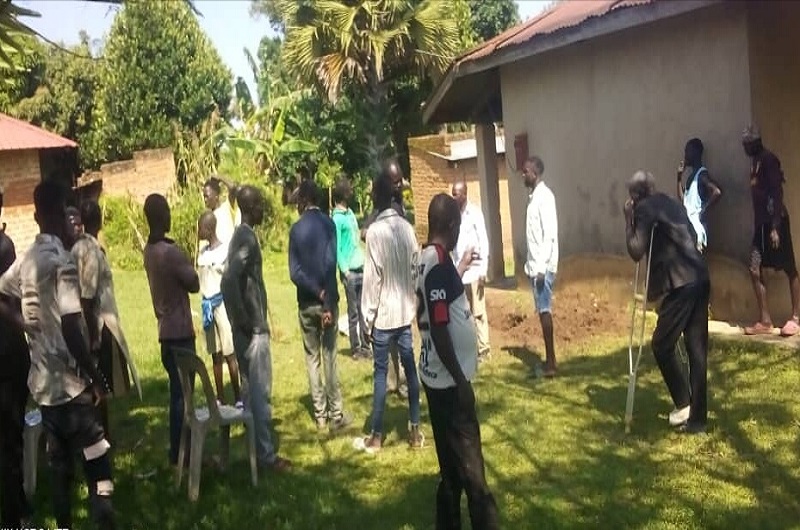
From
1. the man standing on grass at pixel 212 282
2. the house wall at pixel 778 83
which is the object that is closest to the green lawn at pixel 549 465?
the man standing on grass at pixel 212 282

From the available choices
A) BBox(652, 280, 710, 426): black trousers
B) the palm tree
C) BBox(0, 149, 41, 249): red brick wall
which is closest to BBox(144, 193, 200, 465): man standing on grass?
BBox(652, 280, 710, 426): black trousers

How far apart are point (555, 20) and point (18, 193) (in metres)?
12.7

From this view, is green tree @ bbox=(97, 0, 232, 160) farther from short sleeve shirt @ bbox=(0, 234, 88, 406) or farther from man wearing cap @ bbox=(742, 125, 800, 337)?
short sleeve shirt @ bbox=(0, 234, 88, 406)

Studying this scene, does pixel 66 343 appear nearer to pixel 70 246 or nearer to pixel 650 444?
pixel 70 246

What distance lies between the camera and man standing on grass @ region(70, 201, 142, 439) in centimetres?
684

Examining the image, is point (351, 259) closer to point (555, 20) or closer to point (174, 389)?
point (174, 389)

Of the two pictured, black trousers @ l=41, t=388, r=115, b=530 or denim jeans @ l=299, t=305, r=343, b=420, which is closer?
black trousers @ l=41, t=388, r=115, b=530

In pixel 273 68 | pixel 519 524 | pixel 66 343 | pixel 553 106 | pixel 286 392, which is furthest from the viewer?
pixel 273 68

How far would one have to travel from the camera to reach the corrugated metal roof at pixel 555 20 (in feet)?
35.8

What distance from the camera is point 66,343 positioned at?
549cm

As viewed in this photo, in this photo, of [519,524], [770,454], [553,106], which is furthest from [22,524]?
[553,106]

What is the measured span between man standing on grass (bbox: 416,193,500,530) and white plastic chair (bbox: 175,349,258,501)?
206 cm

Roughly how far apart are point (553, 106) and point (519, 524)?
836 centimetres

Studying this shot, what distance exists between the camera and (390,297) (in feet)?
24.0
